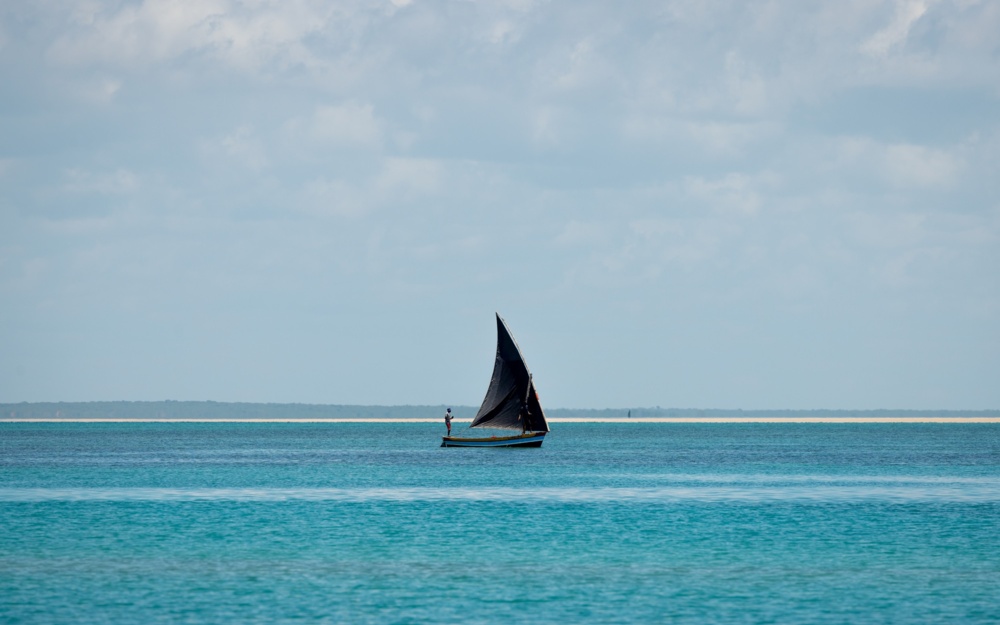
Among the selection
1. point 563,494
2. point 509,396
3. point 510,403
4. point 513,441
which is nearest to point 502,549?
point 563,494

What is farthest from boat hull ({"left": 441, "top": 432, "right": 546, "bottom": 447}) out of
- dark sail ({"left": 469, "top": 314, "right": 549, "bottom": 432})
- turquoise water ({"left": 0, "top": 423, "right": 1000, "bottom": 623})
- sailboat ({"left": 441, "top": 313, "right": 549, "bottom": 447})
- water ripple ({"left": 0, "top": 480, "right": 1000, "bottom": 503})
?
water ripple ({"left": 0, "top": 480, "right": 1000, "bottom": 503})

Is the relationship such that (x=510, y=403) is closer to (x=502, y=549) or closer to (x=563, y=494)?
(x=563, y=494)

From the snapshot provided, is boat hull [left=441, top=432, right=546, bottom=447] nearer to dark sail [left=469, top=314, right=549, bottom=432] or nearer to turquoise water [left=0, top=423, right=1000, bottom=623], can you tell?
dark sail [left=469, top=314, right=549, bottom=432]

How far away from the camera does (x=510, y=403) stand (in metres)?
113

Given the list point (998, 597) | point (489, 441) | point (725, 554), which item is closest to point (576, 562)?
point (725, 554)

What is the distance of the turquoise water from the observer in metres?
31.2

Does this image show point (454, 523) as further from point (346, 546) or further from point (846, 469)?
point (846, 469)

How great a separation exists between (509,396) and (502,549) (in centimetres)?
6904

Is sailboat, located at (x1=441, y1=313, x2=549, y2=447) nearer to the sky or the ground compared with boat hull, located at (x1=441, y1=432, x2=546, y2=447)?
nearer to the sky

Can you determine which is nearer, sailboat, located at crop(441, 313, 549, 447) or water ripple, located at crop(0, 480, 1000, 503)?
water ripple, located at crop(0, 480, 1000, 503)

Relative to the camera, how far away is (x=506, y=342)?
10775cm

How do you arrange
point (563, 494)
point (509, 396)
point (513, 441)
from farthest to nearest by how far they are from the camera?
point (513, 441) → point (509, 396) → point (563, 494)

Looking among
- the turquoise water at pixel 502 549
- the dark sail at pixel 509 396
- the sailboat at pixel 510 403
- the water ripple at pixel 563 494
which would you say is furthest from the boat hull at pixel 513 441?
the water ripple at pixel 563 494

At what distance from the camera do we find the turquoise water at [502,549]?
31219mm
